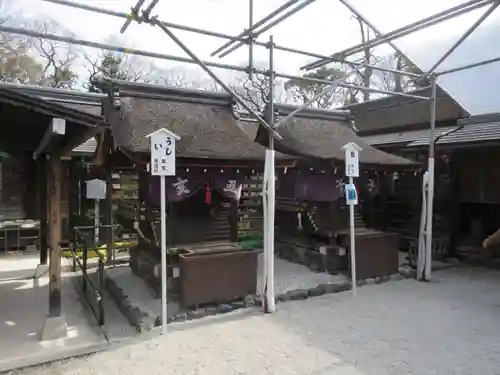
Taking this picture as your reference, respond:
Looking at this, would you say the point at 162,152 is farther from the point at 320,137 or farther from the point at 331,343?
the point at 320,137

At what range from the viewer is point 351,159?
5.89 meters

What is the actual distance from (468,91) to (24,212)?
1037 centimetres

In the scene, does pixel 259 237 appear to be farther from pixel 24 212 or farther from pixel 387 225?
pixel 24 212

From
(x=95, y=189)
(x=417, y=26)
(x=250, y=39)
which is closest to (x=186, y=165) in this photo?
(x=250, y=39)

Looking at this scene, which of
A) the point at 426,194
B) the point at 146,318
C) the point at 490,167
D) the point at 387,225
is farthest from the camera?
the point at 387,225

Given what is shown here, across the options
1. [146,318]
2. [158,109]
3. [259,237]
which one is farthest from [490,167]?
[146,318]

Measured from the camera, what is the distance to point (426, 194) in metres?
6.93

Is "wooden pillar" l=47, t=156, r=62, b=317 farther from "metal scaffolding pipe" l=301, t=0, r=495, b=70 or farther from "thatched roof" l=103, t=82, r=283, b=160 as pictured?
"metal scaffolding pipe" l=301, t=0, r=495, b=70

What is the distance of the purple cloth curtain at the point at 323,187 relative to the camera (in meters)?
7.24

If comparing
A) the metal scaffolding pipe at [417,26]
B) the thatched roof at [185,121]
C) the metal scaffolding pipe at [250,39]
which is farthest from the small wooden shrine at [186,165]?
the metal scaffolding pipe at [417,26]

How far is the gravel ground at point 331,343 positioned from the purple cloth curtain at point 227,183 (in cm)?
181

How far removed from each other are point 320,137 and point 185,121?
288 cm

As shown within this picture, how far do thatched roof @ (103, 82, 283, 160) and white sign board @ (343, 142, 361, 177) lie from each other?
1.28 metres

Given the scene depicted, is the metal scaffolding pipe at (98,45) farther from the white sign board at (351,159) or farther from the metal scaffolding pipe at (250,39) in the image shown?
the white sign board at (351,159)
